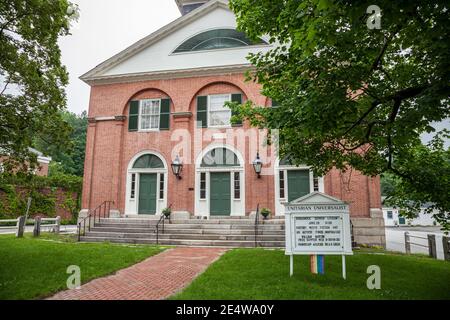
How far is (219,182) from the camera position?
1577 centimetres

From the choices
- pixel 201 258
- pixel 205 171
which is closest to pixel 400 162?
pixel 201 258

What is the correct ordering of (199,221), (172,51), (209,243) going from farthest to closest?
(172,51) → (199,221) → (209,243)

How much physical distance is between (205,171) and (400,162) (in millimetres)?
9726

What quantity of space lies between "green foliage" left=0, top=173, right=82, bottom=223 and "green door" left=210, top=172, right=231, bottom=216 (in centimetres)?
709

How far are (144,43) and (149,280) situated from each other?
47.0ft

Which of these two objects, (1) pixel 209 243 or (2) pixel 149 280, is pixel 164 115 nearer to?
(1) pixel 209 243

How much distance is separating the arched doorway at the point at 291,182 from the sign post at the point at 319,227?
8.20m

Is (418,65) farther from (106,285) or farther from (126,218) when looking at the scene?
(126,218)

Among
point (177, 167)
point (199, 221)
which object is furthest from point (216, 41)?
point (199, 221)

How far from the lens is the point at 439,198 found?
268 inches

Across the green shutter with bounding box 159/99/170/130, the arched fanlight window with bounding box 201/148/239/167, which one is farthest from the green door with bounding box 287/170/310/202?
the green shutter with bounding box 159/99/170/130

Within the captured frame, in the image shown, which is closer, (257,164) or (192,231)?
(192,231)

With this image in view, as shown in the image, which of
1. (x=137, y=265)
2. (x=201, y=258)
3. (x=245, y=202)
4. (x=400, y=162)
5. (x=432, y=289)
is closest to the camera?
(x=432, y=289)

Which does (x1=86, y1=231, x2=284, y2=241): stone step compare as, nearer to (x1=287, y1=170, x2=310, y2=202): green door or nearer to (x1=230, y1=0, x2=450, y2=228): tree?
(x1=287, y1=170, x2=310, y2=202): green door
